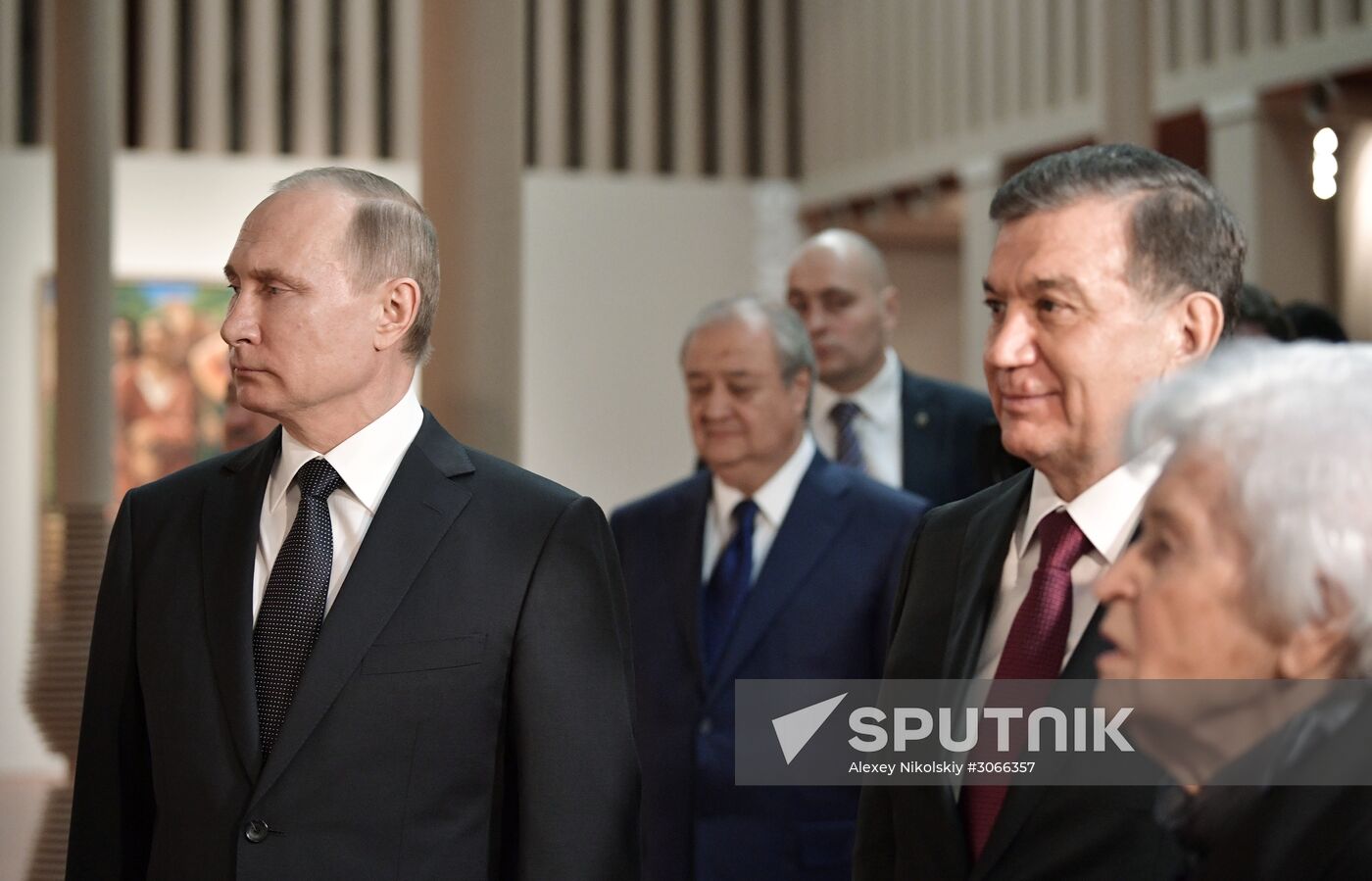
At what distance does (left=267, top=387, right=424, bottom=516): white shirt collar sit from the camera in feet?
7.81

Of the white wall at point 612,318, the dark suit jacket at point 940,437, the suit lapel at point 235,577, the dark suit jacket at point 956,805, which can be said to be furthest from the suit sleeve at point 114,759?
the white wall at point 612,318

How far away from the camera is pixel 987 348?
2.17 m

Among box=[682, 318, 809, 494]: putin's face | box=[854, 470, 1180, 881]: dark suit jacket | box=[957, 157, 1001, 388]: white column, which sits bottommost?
box=[854, 470, 1180, 881]: dark suit jacket

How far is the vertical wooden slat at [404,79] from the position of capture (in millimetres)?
11492

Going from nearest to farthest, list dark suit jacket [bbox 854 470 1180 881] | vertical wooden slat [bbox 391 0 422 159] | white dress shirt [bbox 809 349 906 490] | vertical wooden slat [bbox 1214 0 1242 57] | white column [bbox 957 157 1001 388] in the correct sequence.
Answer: dark suit jacket [bbox 854 470 1180 881] → white dress shirt [bbox 809 349 906 490] → vertical wooden slat [bbox 1214 0 1242 57] → white column [bbox 957 157 1001 388] → vertical wooden slat [bbox 391 0 422 159]

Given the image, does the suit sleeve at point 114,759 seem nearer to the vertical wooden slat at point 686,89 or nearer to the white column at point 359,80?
the white column at point 359,80

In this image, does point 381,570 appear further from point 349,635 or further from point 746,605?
point 746,605

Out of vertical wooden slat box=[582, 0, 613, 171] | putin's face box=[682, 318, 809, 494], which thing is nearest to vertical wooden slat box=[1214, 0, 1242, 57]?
vertical wooden slat box=[582, 0, 613, 171]

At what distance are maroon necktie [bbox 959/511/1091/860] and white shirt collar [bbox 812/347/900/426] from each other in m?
2.91

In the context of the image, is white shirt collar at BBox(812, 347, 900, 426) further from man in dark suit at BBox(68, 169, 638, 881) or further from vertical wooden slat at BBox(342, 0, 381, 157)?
vertical wooden slat at BBox(342, 0, 381, 157)

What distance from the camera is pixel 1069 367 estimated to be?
82.7 inches

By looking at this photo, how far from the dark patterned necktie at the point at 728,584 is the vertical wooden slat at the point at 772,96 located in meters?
9.15

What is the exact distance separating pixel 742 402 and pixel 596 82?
8631mm

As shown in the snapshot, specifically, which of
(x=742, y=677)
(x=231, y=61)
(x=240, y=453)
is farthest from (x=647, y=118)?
(x=240, y=453)
